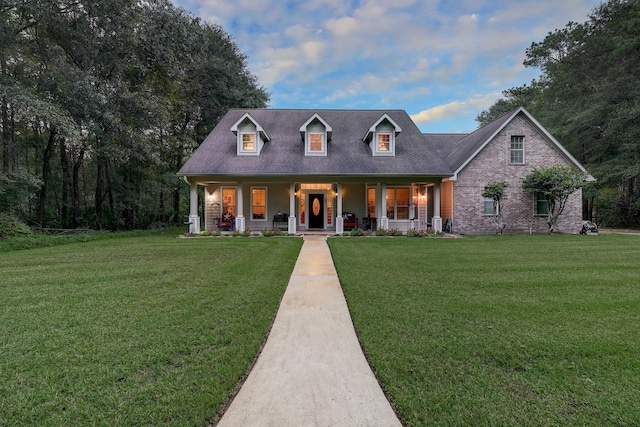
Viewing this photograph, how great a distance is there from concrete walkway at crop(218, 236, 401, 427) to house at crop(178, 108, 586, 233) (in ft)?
34.0

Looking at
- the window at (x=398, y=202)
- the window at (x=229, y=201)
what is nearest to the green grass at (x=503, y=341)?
the window at (x=398, y=202)

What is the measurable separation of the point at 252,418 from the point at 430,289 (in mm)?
3901

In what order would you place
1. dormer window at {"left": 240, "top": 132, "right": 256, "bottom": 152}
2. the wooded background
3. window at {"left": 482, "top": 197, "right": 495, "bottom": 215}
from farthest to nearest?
window at {"left": 482, "top": 197, "right": 495, "bottom": 215}, dormer window at {"left": 240, "top": 132, "right": 256, "bottom": 152}, the wooded background

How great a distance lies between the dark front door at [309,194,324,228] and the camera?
51.1ft

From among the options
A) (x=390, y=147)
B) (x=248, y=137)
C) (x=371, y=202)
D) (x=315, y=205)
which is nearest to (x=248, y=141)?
(x=248, y=137)

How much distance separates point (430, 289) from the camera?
4.98 m

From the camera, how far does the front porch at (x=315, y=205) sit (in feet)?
49.5

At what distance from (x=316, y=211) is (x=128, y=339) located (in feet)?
41.8

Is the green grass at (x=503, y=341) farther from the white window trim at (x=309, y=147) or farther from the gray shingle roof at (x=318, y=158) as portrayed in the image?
the white window trim at (x=309, y=147)

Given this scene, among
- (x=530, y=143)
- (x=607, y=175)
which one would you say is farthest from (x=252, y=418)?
(x=607, y=175)

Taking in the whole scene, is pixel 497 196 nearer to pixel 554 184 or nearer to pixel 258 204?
pixel 554 184

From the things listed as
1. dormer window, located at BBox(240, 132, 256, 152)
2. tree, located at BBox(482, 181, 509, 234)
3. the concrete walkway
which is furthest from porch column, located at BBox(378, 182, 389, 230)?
the concrete walkway

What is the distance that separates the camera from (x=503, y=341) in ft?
10.1

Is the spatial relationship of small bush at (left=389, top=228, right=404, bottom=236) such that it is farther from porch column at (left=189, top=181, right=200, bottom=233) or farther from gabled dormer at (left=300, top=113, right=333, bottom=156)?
porch column at (left=189, top=181, right=200, bottom=233)
